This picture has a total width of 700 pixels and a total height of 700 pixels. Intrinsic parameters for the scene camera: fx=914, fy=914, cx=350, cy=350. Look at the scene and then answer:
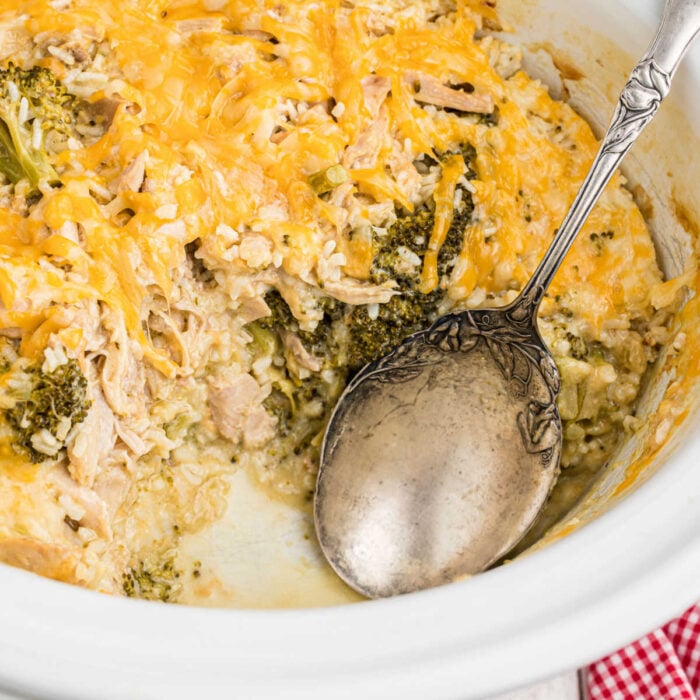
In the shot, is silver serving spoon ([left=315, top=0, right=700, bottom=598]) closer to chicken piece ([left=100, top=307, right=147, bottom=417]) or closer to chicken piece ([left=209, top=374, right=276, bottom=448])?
chicken piece ([left=209, top=374, right=276, bottom=448])

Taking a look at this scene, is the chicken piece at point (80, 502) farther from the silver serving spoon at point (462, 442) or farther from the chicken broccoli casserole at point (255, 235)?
the silver serving spoon at point (462, 442)

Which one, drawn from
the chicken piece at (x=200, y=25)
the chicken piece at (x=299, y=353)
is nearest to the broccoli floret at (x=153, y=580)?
the chicken piece at (x=299, y=353)

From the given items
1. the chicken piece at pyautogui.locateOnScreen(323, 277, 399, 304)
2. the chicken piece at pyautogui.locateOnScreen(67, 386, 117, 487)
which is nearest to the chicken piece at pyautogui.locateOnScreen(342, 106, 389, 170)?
the chicken piece at pyautogui.locateOnScreen(323, 277, 399, 304)

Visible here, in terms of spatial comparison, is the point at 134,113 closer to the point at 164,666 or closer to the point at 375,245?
the point at 375,245

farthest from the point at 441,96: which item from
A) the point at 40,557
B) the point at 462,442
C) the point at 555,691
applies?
the point at 555,691

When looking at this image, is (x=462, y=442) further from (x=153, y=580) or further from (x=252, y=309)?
(x=153, y=580)
